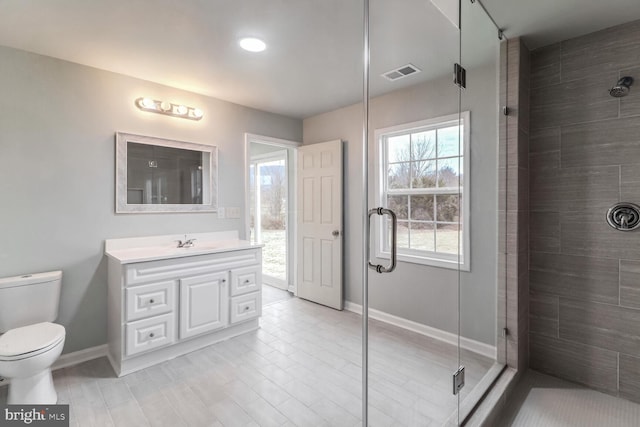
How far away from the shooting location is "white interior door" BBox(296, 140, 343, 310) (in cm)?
338

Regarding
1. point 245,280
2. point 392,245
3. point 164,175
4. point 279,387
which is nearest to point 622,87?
point 392,245

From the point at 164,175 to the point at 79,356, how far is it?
160cm

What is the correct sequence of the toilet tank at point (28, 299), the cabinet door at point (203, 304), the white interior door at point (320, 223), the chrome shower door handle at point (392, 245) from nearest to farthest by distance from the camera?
the chrome shower door handle at point (392, 245)
the toilet tank at point (28, 299)
the cabinet door at point (203, 304)
the white interior door at point (320, 223)

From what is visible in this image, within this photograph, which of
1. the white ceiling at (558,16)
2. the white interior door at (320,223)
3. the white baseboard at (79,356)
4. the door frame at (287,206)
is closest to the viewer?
the white ceiling at (558,16)

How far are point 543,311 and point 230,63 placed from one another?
2981 mm

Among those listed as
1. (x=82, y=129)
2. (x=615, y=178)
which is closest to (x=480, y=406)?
(x=615, y=178)

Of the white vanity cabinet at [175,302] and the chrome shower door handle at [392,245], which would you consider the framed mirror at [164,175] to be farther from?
the chrome shower door handle at [392,245]

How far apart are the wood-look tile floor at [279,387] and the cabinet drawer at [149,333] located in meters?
0.18

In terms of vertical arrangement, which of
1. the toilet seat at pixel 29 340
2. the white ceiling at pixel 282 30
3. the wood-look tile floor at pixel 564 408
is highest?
the white ceiling at pixel 282 30

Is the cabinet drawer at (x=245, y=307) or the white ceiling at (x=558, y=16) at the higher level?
the white ceiling at (x=558, y=16)

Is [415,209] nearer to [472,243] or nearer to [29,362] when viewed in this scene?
[472,243]

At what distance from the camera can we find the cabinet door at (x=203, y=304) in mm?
2426

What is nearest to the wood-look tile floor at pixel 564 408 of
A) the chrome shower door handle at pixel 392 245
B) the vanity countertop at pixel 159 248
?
the chrome shower door handle at pixel 392 245

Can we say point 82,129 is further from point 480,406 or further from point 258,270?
point 480,406
